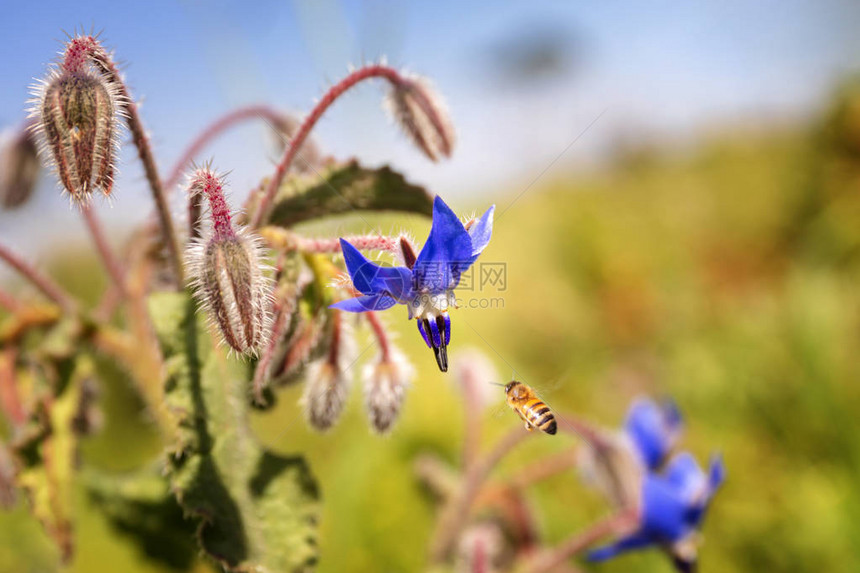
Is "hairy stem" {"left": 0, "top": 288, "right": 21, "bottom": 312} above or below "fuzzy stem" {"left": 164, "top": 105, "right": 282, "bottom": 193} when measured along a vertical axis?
below

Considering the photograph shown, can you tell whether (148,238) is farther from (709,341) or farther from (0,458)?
(709,341)

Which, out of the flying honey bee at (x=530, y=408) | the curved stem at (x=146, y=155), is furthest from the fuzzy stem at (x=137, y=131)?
the flying honey bee at (x=530, y=408)

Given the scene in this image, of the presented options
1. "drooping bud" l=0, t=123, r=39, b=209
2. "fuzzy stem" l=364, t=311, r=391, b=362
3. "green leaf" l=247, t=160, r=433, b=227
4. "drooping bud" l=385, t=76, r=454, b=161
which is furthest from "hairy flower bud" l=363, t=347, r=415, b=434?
"drooping bud" l=0, t=123, r=39, b=209

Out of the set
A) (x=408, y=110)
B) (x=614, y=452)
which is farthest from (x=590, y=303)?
(x=408, y=110)

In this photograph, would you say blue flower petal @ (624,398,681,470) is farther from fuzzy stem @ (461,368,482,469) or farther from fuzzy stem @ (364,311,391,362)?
fuzzy stem @ (364,311,391,362)

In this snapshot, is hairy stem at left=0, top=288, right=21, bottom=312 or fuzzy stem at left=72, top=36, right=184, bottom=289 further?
hairy stem at left=0, top=288, right=21, bottom=312

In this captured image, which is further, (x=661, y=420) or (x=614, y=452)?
(x=661, y=420)
